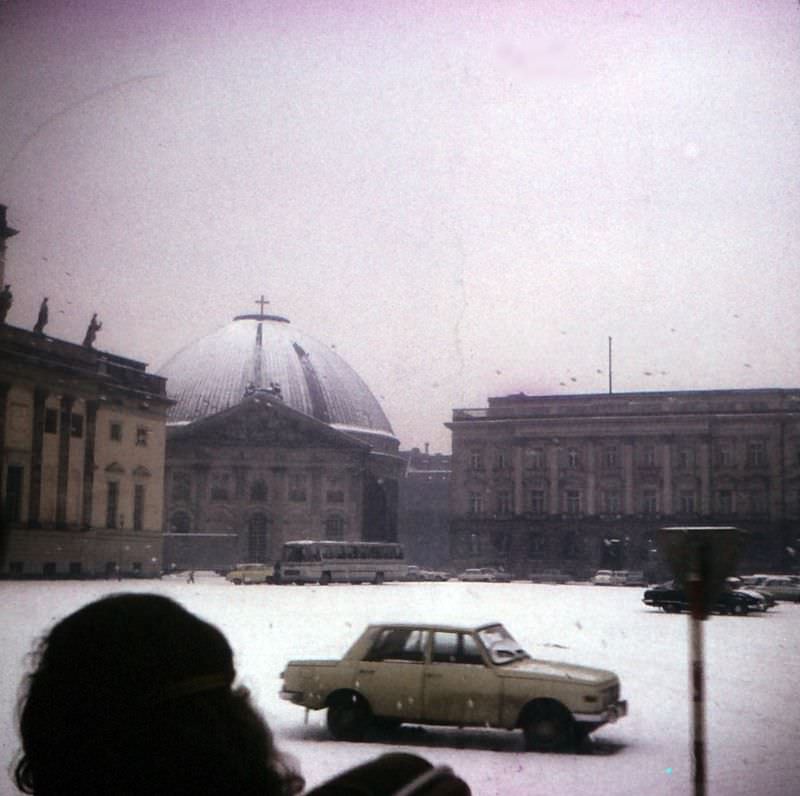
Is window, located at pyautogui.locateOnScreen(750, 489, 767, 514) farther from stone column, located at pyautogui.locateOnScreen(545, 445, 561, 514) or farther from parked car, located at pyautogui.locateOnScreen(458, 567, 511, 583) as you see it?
parked car, located at pyautogui.locateOnScreen(458, 567, 511, 583)

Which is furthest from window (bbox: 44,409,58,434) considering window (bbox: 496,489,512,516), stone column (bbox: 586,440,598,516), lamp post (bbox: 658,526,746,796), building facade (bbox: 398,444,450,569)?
lamp post (bbox: 658,526,746,796)

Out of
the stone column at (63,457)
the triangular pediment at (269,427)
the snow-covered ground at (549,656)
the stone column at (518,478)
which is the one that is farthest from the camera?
the triangular pediment at (269,427)

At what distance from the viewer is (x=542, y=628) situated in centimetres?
1038

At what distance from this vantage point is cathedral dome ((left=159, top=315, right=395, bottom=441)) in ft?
28.5

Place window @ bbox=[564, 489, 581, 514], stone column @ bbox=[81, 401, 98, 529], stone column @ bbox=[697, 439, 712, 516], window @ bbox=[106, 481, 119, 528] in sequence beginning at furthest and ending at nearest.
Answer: window @ bbox=[564, 489, 581, 514] < stone column @ bbox=[697, 439, 712, 516] < window @ bbox=[106, 481, 119, 528] < stone column @ bbox=[81, 401, 98, 529]

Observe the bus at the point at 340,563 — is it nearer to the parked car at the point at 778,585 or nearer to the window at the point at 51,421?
the window at the point at 51,421

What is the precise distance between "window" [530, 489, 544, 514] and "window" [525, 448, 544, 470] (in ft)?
0.69

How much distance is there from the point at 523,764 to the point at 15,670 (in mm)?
3769

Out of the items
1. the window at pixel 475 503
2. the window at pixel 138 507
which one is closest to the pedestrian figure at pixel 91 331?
the window at pixel 138 507

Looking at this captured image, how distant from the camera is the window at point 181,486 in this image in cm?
851

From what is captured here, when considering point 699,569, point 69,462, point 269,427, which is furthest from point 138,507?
point 699,569

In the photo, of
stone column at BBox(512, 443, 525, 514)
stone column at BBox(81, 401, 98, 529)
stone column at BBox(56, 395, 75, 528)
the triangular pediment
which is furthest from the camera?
the triangular pediment

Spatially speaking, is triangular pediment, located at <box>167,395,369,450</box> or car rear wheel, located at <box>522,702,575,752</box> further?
triangular pediment, located at <box>167,395,369,450</box>

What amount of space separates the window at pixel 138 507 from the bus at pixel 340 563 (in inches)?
74.0
